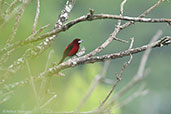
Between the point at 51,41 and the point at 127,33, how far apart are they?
86.3 feet

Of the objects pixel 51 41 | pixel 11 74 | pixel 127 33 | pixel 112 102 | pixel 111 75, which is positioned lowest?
pixel 112 102

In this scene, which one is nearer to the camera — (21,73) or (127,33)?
(21,73)

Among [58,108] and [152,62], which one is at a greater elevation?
[152,62]

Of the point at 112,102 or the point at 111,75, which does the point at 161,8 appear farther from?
the point at 112,102

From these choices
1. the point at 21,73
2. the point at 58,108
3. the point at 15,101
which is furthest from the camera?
the point at 21,73

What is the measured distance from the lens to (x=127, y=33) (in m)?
28.0

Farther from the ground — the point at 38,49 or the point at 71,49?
the point at 71,49

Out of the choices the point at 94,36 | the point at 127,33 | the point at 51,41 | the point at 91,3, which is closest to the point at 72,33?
the point at 94,36

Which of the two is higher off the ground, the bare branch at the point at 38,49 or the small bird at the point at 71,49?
the small bird at the point at 71,49

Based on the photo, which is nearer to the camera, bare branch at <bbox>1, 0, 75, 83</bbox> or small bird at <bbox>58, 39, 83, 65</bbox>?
bare branch at <bbox>1, 0, 75, 83</bbox>

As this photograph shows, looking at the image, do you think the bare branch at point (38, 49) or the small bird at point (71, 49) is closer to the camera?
the bare branch at point (38, 49)

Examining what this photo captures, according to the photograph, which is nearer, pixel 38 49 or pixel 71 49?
pixel 38 49

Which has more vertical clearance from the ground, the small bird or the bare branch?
the small bird

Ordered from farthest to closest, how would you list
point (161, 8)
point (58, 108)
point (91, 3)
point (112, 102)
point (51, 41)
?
point (91, 3) → point (161, 8) → point (51, 41) → point (58, 108) → point (112, 102)
